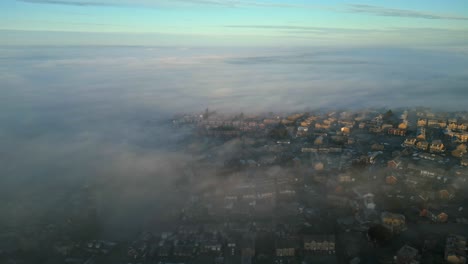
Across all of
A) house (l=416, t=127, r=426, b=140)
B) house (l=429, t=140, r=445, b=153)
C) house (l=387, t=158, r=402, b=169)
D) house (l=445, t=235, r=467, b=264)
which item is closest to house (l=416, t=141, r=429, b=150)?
house (l=429, t=140, r=445, b=153)

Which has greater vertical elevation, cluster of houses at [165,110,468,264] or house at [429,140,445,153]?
house at [429,140,445,153]

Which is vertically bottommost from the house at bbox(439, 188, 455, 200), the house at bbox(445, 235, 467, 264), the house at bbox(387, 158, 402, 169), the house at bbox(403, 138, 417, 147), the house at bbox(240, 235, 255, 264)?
the house at bbox(240, 235, 255, 264)

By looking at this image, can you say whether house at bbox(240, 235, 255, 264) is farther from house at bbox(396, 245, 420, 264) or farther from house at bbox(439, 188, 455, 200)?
house at bbox(439, 188, 455, 200)

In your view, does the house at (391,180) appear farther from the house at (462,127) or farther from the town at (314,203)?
the house at (462,127)

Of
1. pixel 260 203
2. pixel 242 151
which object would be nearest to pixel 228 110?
pixel 242 151

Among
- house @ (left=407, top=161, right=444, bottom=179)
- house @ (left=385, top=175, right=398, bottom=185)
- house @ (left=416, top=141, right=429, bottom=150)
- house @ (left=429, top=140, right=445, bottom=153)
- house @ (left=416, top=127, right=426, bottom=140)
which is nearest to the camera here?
house @ (left=385, top=175, right=398, bottom=185)

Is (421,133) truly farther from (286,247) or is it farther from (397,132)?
(286,247)

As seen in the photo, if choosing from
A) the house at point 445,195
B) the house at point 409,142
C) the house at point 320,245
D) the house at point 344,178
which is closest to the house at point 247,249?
the house at point 320,245
